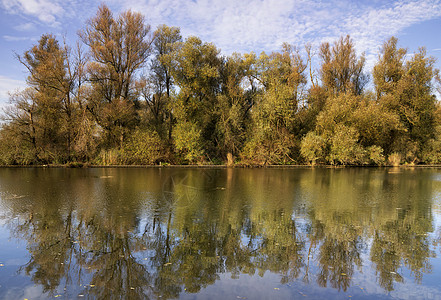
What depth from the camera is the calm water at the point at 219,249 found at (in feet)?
13.7

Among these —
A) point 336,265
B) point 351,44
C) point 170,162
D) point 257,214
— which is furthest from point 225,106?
point 336,265

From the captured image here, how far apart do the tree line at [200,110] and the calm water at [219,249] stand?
58.2 ft

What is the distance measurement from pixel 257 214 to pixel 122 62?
25.5 metres

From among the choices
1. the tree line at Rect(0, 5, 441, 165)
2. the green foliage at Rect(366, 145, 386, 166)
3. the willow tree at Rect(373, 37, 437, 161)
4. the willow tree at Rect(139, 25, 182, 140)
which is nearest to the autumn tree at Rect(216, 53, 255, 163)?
the tree line at Rect(0, 5, 441, 165)

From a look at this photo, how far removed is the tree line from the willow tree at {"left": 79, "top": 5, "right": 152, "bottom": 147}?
0.31 feet

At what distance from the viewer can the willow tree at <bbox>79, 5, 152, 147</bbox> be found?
90.2 feet

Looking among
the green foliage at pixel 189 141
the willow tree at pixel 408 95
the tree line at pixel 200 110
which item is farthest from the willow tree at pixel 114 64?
the willow tree at pixel 408 95

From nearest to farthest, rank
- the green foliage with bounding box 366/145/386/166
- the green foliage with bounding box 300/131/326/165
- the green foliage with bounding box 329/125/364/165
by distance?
the green foliage with bounding box 329/125/364/165 < the green foliage with bounding box 300/131/326/165 < the green foliage with bounding box 366/145/386/166

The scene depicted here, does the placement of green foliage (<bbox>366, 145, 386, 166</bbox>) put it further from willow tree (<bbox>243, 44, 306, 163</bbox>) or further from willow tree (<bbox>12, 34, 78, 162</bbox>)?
willow tree (<bbox>12, 34, 78, 162</bbox>)

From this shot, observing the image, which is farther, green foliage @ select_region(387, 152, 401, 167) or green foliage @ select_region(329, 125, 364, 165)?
green foliage @ select_region(387, 152, 401, 167)

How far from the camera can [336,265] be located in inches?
193

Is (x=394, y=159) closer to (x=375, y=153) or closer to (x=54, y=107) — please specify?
(x=375, y=153)

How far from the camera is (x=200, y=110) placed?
29422 mm

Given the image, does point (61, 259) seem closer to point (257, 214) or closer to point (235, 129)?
point (257, 214)
